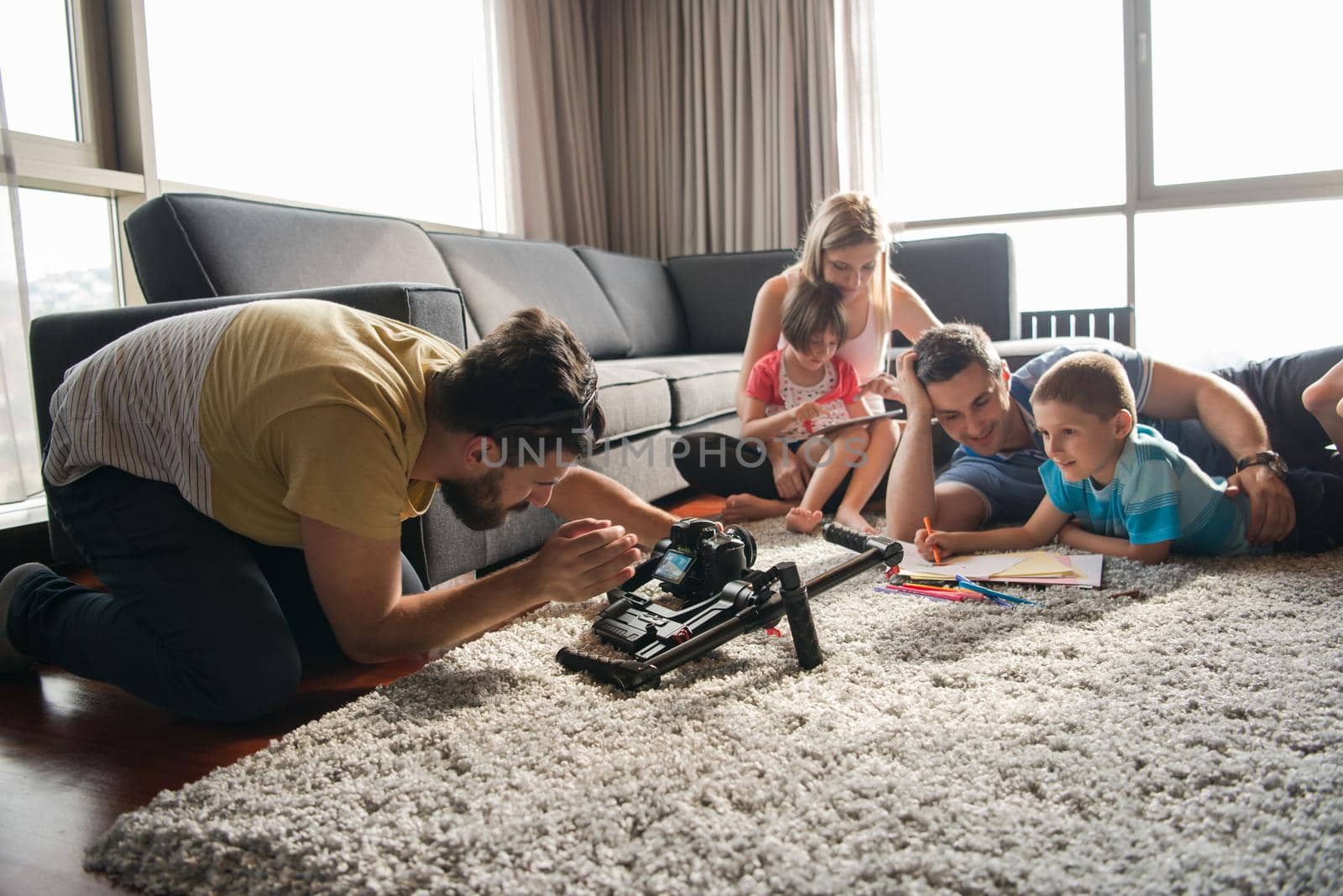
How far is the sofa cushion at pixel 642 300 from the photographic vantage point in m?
3.45

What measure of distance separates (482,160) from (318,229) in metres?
1.78

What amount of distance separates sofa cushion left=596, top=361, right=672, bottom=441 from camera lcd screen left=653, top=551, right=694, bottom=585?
29.7 inches

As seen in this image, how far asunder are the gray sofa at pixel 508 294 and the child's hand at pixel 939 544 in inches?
29.9

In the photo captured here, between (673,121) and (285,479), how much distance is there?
373cm

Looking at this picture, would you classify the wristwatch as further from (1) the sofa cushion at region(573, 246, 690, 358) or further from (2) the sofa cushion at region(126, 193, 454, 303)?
(1) the sofa cushion at region(573, 246, 690, 358)

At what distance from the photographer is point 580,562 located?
1.19 meters

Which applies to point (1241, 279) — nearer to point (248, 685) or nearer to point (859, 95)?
point (859, 95)

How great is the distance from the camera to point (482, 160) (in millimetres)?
3779

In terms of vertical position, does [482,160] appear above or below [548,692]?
above

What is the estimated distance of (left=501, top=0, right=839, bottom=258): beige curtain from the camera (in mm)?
4160

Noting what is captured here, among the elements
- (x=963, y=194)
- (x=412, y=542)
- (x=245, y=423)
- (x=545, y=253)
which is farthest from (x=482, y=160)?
(x=245, y=423)

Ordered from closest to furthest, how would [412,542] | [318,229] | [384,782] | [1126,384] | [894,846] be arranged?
[894,846], [384,782], [412,542], [1126,384], [318,229]

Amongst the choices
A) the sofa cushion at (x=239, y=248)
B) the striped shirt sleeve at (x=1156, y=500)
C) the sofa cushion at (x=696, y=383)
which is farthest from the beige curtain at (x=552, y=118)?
the striped shirt sleeve at (x=1156, y=500)

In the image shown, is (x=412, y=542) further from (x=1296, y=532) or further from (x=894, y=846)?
(x=1296, y=532)
